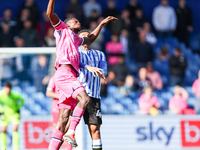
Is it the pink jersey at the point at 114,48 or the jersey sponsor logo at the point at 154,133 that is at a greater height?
the pink jersey at the point at 114,48

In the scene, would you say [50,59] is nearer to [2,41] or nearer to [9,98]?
[9,98]

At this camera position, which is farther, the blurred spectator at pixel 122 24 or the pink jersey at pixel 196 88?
the blurred spectator at pixel 122 24

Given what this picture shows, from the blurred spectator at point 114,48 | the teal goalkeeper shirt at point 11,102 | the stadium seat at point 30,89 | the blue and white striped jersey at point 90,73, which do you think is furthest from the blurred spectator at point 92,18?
the blue and white striped jersey at point 90,73

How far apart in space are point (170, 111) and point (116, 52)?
268 cm

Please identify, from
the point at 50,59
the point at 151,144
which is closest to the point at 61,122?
the point at 50,59

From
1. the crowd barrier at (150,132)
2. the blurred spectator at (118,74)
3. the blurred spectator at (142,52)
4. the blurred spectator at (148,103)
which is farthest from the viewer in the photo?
the blurred spectator at (142,52)

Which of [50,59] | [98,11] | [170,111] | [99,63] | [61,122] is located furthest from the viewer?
[98,11]

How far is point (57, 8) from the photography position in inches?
600

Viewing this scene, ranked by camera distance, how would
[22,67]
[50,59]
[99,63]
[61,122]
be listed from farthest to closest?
[22,67] → [50,59] → [99,63] → [61,122]

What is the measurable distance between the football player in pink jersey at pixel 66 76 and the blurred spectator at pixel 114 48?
21.0 ft

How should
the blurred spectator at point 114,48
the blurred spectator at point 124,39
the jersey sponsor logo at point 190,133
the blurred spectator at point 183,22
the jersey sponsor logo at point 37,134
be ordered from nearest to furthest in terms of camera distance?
the jersey sponsor logo at point 37,134 → the jersey sponsor logo at point 190,133 → the blurred spectator at point 114,48 → the blurred spectator at point 124,39 → the blurred spectator at point 183,22

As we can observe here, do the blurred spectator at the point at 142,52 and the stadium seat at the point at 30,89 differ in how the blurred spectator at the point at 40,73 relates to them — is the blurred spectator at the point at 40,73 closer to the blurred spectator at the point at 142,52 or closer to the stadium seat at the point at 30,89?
the stadium seat at the point at 30,89

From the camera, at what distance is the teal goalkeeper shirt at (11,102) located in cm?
942

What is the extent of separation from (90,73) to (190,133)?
187 inches
